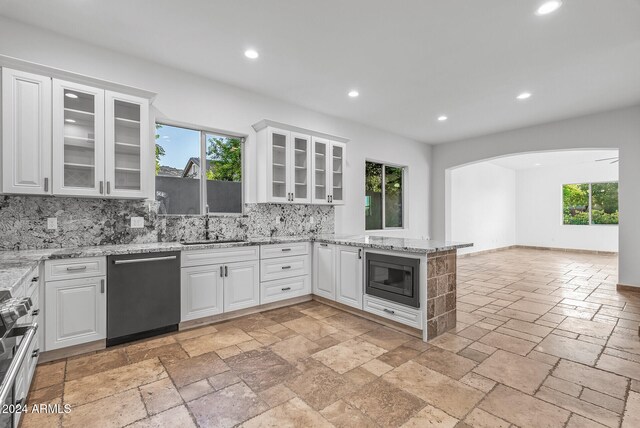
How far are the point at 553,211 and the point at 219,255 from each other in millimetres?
10980

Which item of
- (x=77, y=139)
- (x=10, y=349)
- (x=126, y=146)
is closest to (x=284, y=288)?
(x=126, y=146)

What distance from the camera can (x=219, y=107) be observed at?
402 cm

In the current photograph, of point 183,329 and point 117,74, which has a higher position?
point 117,74

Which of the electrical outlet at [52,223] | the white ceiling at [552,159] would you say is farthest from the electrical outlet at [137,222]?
the white ceiling at [552,159]

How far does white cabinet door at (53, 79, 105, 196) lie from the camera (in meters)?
2.74

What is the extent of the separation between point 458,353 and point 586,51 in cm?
334

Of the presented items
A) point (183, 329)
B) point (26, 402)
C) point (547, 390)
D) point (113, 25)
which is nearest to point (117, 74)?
point (113, 25)

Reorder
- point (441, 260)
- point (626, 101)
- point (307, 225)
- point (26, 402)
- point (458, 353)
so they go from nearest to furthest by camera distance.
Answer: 1. point (26, 402)
2. point (458, 353)
3. point (441, 260)
4. point (626, 101)
5. point (307, 225)

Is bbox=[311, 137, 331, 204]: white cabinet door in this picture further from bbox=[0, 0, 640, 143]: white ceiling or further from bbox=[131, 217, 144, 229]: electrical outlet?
bbox=[131, 217, 144, 229]: electrical outlet

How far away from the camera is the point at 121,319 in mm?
2775

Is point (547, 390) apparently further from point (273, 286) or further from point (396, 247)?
point (273, 286)

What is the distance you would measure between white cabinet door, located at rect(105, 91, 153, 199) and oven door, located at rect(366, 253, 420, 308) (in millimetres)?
2544

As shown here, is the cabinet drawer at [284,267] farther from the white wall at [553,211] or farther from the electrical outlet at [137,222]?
the white wall at [553,211]

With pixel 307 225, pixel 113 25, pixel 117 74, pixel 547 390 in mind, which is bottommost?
pixel 547 390
